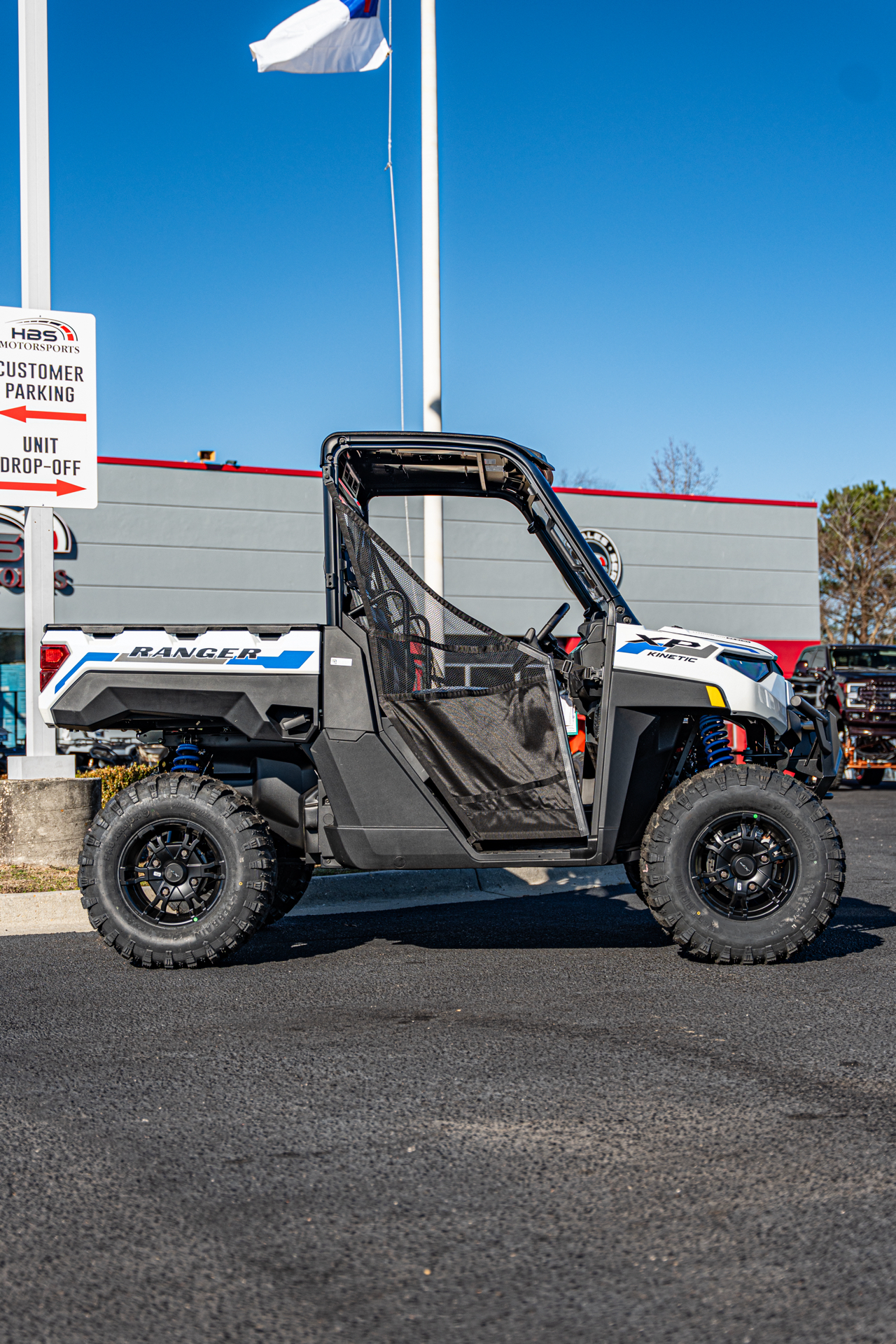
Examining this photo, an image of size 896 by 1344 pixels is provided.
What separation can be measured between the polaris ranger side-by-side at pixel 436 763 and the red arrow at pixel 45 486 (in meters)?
2.78

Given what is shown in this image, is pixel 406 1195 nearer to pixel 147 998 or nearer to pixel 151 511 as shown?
pixel 147 998

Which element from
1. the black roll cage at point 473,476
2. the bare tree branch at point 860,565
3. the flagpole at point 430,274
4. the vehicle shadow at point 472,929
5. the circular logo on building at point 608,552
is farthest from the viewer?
the bare tree branch at point 860,565

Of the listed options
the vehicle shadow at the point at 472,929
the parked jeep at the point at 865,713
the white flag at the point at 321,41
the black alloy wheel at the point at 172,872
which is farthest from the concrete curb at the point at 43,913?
the parked jeep at the point at 865,713

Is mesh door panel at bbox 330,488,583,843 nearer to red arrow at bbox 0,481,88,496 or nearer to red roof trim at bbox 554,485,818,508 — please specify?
red arrow at bbox 0,481,88,496

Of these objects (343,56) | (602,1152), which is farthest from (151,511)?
(602,1152)

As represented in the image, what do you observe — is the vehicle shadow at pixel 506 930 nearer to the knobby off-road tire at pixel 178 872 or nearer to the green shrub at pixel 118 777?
the knobby off-road tire at pixel 178 872

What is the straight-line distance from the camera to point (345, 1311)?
7.89ft

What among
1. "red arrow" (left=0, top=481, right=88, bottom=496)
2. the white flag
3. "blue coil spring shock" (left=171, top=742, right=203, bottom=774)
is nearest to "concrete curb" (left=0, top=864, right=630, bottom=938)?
"blue coil spring shock" (left=171, top=742, right=203, bottom=774)

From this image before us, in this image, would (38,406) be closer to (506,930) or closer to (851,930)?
(506,930)

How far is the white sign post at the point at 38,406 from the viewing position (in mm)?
8156

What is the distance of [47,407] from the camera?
27.1ft

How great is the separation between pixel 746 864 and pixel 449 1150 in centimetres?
254

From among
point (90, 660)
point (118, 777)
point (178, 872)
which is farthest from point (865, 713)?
point (90, 660)

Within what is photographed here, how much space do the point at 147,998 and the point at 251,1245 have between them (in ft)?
7.98
